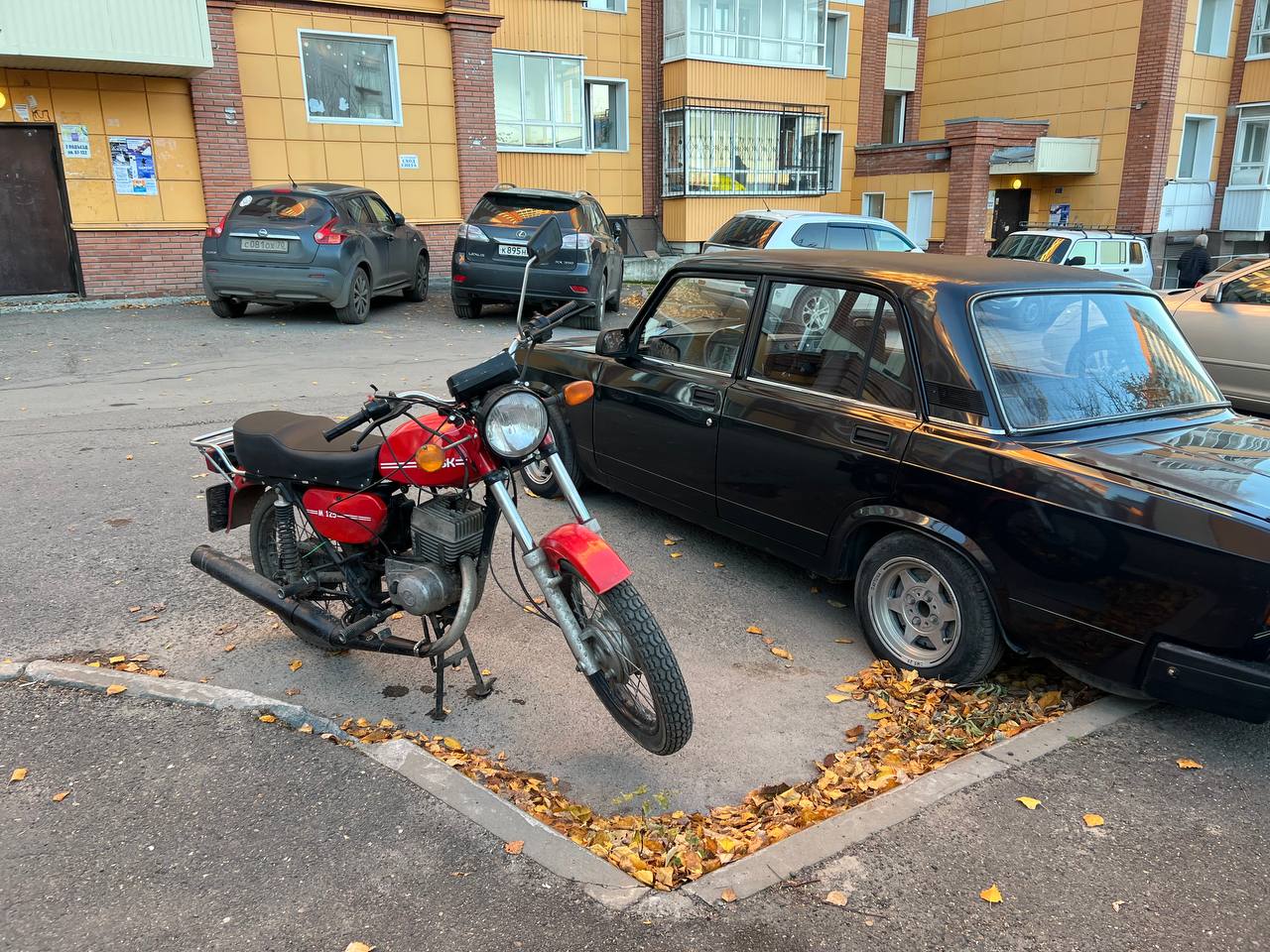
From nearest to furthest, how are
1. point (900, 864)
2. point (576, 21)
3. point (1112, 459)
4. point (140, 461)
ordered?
point (900, 864)
point (1112, 459)
point (140, 461)
point (576, 21)

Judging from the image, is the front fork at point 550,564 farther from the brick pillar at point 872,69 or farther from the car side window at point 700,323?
the brick pillar at point 872,69

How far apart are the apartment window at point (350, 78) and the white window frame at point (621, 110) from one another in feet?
18.8

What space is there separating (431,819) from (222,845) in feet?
2.02

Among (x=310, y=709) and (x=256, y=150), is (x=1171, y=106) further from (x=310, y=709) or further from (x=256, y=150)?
(x=310, y=709)

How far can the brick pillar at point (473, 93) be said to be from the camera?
1717 centimetres

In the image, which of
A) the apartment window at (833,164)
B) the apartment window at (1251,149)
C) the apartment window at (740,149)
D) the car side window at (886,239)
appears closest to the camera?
the car side window at (886,239)

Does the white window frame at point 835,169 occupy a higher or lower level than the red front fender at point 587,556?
higher

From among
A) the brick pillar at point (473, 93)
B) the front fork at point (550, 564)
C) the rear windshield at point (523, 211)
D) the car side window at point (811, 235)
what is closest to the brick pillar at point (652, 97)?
the brick pillar at point (473, 93)

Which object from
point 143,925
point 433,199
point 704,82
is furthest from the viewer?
point 704,82

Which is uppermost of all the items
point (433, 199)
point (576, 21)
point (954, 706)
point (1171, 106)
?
point (576, 21)

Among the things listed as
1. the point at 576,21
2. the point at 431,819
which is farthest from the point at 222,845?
the point at 576,21

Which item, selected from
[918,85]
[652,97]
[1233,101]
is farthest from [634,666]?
[918,85]

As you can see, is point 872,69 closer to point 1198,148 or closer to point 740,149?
point 740,149

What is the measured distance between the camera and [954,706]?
3777 millimetres
